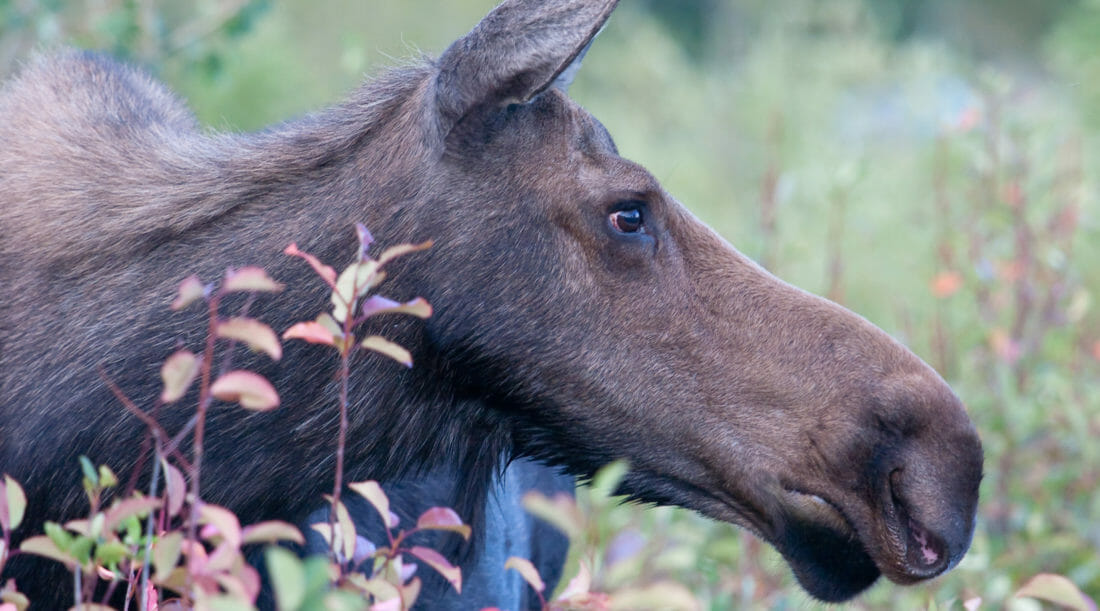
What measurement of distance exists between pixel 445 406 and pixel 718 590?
2.17 metres

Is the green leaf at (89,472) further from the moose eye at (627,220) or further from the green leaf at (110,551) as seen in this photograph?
the moose eye at (627,220)

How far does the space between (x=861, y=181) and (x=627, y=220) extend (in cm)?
414

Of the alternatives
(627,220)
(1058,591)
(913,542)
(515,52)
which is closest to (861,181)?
(627,220)

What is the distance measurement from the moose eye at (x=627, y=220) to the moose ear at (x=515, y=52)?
11.7 inches

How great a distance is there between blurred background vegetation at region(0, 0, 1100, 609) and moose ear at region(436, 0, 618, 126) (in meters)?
0.58

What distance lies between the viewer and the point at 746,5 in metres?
25.4

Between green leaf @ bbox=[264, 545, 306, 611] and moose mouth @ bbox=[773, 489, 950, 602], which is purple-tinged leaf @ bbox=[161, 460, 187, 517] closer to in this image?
green leaf @ bbox=[264, 545, 306, 611]

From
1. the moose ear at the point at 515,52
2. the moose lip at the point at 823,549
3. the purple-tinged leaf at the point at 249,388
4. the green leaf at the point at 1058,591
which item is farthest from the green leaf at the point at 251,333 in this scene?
the moose lip at the point at 823,549

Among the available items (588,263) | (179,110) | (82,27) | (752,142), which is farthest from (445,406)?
(752,142)

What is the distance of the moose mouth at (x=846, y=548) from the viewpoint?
2.57 metres

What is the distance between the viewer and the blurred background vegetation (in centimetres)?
478

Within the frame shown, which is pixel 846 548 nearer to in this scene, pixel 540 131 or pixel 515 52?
pixel 540 131

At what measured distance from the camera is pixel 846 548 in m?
2.65

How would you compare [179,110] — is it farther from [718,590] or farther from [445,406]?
[718,590]
